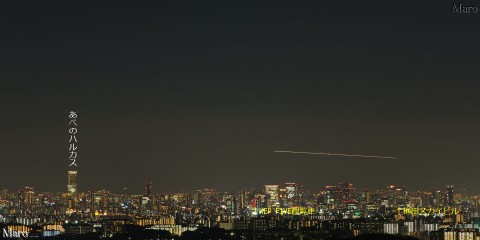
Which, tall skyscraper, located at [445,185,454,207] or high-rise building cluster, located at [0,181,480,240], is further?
tall skyscraper, located at [445,185,454,207]

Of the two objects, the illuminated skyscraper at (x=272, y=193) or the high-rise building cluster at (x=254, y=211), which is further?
the illuminated skyscraper at (x=272, y=193)

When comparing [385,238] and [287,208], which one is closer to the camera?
[385,238]

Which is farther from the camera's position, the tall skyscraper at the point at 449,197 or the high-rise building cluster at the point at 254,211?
the tall skyscraper at the point at 449,197

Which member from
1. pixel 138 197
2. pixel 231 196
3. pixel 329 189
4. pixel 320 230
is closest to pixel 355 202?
pixel 329 189

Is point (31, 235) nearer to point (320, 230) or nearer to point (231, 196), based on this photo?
point (320, 230)

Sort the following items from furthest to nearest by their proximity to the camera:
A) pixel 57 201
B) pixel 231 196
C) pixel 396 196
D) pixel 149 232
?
pixel 231 196
pixel 396 196
pixel 57 201
pixel 149 232

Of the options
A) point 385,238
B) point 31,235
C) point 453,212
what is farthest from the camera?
point 453,212

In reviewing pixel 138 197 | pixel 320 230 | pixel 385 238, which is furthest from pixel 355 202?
pixel 385 238

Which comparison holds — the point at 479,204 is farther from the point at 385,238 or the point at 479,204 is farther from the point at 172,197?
the point at 385,238

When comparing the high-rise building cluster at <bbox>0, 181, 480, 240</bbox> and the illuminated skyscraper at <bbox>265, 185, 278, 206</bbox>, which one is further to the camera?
the illuminated skyscraper at <bbox>265, 185, 278, 206</bbox>
